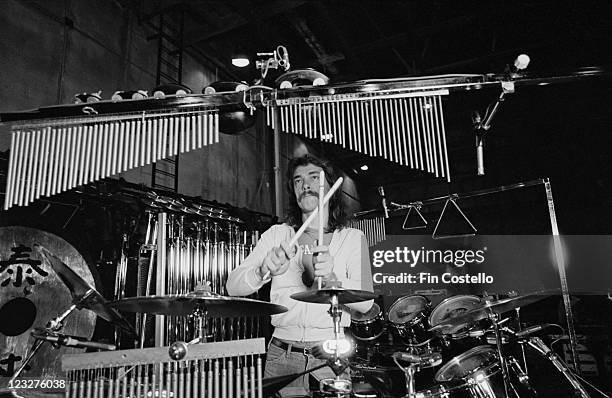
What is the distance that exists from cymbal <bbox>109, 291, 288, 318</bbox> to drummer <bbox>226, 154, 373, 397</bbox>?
0.63 ft

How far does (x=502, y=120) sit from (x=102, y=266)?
1187 cm

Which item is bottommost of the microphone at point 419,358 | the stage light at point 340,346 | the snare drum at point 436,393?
the snare drum at point 436,393

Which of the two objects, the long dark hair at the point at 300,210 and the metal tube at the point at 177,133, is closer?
the long dark hair at the point at 300,210

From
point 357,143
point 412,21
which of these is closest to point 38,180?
point 357,143

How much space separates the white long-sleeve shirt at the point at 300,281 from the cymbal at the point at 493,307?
69.4 inches

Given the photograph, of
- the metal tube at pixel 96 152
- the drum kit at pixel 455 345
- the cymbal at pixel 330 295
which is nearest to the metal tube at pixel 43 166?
the metal tube at pixel 96 152

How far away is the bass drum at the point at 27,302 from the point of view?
5004 mm

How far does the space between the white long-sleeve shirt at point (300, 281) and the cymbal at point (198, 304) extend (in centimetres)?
23

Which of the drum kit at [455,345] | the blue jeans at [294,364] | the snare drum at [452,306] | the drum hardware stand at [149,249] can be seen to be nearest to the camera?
the blue jeans at [294,364]

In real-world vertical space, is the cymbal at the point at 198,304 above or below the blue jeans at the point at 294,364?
above

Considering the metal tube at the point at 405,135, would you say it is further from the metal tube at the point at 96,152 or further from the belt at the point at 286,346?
the metal tube at the point at 96,152

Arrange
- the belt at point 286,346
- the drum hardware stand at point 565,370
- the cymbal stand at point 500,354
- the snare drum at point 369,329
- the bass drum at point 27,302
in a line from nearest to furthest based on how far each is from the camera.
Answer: the belt at point 286,346 → the cymbal stand at point 500,354 → the drum hardware stand at point 565,370 → the bass drum at point 27,302 → the snare drum at point 369,329

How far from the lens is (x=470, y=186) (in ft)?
51.6

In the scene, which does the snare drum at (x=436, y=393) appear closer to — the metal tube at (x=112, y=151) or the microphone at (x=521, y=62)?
the microphone at (x=521, y=62)
